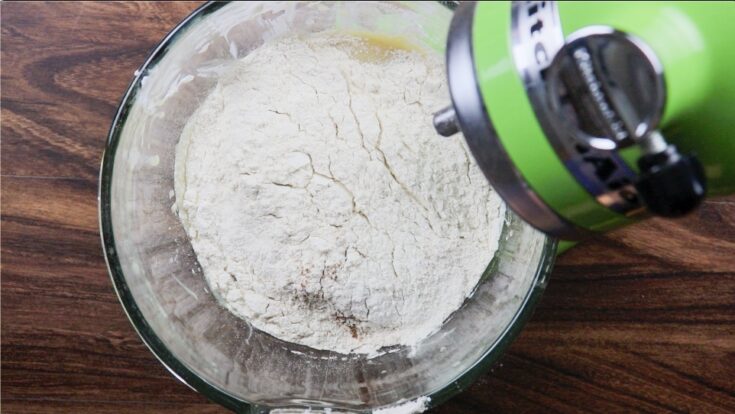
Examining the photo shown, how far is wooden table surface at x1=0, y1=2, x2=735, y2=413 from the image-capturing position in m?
0.93

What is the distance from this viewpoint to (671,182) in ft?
1.58

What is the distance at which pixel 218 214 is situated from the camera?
82cm

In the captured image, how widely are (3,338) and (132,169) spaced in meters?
0.36

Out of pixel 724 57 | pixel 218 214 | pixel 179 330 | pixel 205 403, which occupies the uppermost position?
pixel 724 57

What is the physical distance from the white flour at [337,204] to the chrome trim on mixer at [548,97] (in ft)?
0.93

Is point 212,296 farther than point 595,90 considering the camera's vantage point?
Yes

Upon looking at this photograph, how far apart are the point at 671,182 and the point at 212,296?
60 centimetres

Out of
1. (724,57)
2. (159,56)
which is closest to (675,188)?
(724,57)

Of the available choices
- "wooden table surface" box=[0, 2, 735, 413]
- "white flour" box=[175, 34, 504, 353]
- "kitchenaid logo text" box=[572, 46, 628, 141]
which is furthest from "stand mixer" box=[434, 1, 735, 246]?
"wooden table surface" box=[0, 2, 735, 413]

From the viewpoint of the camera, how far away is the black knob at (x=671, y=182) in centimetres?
48

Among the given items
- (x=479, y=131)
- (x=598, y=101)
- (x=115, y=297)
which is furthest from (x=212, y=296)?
(x=598, y=101)

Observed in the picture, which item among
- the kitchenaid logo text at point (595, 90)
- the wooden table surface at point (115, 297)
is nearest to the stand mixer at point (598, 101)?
the kitchenaid logo text at point (595, 90)

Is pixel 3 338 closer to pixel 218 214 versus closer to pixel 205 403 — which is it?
pixel 205 403

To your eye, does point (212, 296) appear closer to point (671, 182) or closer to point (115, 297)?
point (115, 297)
